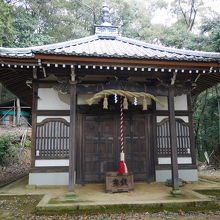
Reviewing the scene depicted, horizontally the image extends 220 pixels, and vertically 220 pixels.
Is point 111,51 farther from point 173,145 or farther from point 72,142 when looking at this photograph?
point 173,145

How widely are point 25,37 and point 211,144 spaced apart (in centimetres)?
1763

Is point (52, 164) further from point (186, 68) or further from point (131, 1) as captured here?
point (131, 1)

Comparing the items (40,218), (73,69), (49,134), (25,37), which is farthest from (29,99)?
(25,37)

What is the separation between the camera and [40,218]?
443 cm

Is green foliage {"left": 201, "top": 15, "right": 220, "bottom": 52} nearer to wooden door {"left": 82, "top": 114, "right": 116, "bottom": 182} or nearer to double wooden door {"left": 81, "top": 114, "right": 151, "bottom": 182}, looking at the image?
double wooden door {"left": 81, "top": 114, "right": 151, "bottom": 182}

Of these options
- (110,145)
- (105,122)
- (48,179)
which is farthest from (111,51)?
(48,179)

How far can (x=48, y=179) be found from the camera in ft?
22.7

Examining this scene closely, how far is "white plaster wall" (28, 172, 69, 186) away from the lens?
6836 mm

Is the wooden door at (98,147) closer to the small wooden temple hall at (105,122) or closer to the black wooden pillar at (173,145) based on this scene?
the small wooden temple hall at (105,122)

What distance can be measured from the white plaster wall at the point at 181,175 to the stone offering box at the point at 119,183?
5.78 feet

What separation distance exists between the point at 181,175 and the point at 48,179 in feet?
15.4

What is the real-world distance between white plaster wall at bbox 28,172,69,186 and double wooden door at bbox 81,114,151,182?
2.21ft

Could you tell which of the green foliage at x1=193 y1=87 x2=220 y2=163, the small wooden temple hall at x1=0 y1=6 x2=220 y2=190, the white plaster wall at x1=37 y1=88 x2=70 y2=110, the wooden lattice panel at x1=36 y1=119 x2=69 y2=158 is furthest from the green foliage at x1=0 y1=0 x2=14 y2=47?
the green foliage at x1=193 y1=87 x2=220 y2=163

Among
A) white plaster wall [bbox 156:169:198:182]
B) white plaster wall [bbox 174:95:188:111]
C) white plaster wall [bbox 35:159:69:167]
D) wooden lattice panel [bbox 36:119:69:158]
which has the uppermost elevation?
white plaster wall [bbox 174:95:188:111]
